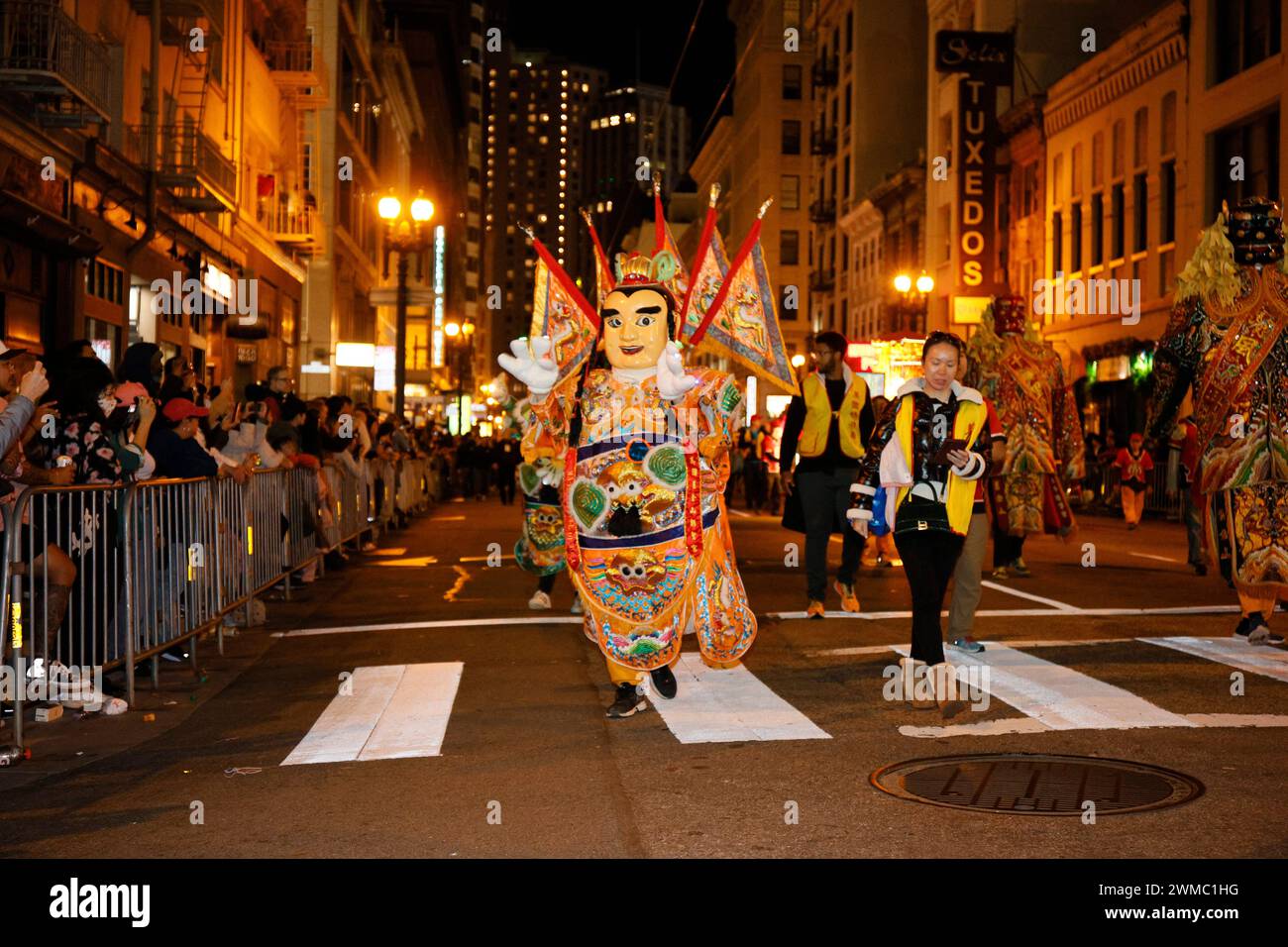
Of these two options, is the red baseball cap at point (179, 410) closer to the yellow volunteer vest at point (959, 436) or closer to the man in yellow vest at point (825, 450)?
the man in yellow vest at point (825, 450)

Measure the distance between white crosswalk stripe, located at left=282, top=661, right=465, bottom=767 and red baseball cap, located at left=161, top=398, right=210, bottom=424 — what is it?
88.7 inches

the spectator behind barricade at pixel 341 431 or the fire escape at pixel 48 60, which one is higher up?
the fire escape at pixel 48 60

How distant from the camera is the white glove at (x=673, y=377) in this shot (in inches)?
313

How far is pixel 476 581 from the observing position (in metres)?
15.7

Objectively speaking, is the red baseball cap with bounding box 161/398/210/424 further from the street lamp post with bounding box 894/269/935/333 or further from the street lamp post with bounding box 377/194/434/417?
the street lamp post with bounding box 894/269/935/333

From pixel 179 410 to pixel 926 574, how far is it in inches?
212

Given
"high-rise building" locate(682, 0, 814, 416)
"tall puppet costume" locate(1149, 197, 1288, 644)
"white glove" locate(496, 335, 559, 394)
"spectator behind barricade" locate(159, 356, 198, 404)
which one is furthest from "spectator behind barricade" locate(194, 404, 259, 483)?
"high-rise building" locate(682, 0, 814, 416)

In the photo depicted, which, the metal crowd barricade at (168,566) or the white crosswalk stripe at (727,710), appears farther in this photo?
the metal crowd barricade at (168,566)

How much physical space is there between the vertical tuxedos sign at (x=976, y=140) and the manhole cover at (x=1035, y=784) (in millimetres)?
38351

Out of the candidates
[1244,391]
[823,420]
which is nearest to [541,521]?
[823,420]

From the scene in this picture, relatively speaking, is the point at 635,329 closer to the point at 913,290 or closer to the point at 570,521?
the point at 570,521

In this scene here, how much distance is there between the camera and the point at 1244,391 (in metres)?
10.1

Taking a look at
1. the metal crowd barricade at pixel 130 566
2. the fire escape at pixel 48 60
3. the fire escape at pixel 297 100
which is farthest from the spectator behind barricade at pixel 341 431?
the fire escape at pixel 297 100
